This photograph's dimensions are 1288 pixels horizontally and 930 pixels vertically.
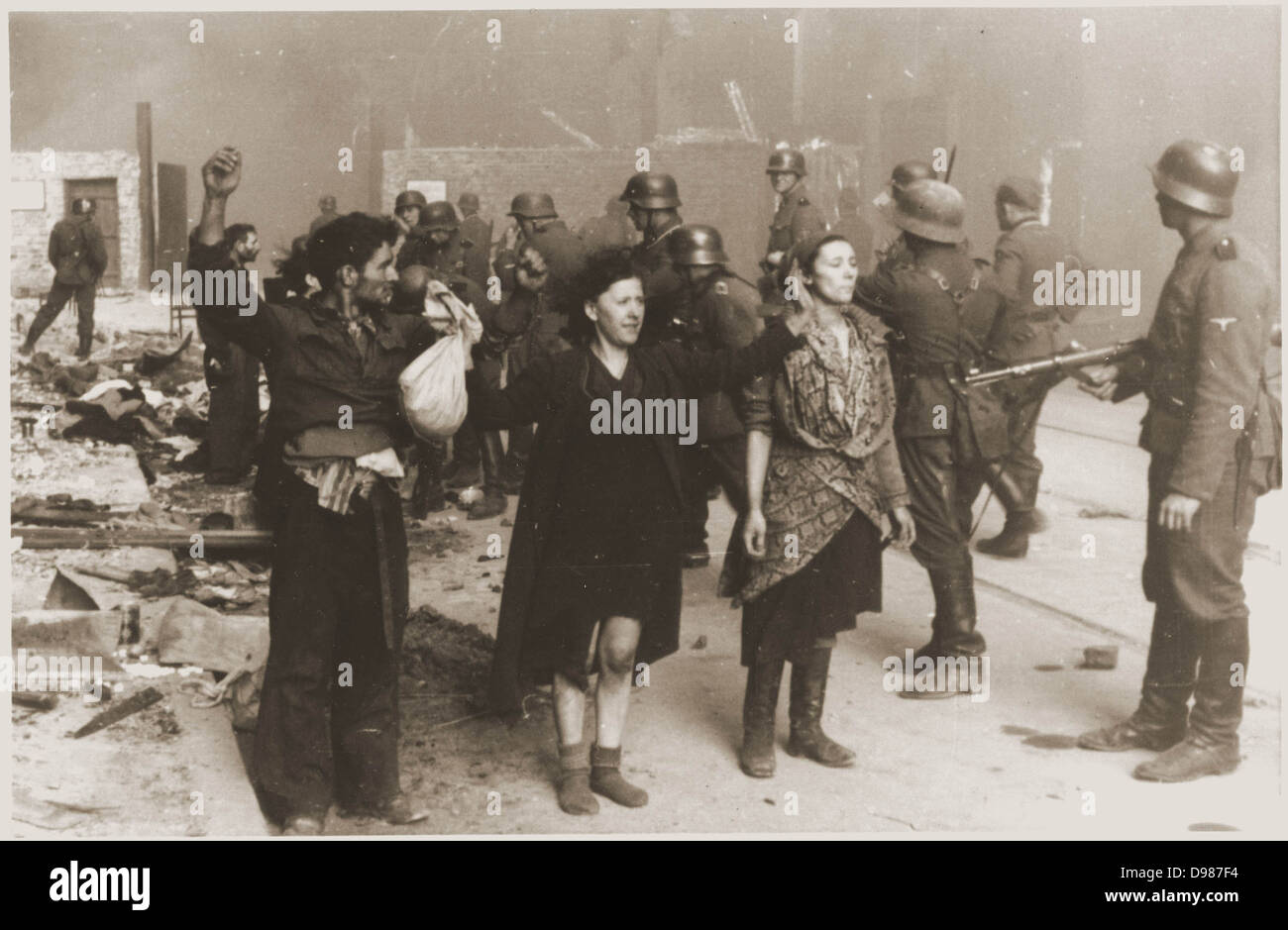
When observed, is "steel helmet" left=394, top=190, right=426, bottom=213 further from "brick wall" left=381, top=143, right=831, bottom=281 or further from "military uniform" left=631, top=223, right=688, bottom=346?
"brick wall" left=381, top=143, right=831, bottom=281

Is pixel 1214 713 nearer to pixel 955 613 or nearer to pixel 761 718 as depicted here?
pixel 955 613

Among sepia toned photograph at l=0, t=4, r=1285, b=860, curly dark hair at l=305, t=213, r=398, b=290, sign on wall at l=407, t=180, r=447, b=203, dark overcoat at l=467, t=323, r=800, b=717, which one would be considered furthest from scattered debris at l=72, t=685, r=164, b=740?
sign on wall at l=407, t=180, r=447, b=203

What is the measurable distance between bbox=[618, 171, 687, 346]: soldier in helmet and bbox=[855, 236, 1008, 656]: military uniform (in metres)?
1.14

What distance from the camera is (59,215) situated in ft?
46.1

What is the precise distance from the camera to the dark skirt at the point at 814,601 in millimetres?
5016

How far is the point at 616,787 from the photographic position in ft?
15.9

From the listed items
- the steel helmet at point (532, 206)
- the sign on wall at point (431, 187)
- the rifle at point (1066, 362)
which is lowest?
the rifle at point (1066, 362)

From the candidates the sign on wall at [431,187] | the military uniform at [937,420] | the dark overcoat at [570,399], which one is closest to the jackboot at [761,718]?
the dark overcoat at [570,399]

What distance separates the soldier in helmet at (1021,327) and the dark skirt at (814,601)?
8.67 feet

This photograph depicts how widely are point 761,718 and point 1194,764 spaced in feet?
5.21

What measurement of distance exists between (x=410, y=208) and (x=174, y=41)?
4350 mm

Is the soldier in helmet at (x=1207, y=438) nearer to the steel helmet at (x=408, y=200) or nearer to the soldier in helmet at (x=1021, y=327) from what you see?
the soldier in helmet at (x=1021, y=327)

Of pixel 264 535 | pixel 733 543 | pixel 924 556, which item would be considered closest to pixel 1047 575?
pixel 924 556

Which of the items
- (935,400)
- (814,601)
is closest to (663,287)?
(935,400)
